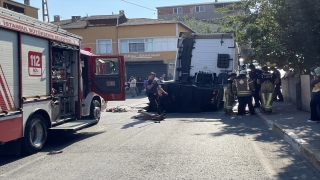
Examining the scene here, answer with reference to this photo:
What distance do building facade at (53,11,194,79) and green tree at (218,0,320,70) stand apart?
76.3 ft

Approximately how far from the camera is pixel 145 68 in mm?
43062

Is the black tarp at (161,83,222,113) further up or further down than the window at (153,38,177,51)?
further down

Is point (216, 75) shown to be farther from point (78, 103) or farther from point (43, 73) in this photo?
point (43, 73)

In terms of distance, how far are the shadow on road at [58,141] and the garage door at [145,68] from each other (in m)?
30.8

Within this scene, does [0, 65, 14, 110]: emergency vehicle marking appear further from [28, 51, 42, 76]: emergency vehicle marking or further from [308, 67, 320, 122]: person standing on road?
[308, 67, 320, 122]: person standing on road

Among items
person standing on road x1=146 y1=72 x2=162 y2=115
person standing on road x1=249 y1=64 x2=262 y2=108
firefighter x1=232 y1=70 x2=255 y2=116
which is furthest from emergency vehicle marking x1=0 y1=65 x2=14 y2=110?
person standing on road x1=249 y1=64 x2=262 y2=108

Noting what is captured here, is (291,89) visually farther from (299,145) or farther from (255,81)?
(299,145)

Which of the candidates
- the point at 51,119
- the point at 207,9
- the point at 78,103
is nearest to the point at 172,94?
the point at 78,103

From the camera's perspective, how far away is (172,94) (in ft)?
54.0

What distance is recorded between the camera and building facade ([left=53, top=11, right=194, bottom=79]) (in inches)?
1655

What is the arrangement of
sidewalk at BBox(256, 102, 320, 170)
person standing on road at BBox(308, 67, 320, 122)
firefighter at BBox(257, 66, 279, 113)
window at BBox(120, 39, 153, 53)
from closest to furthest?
sidewalk at BBox(256, 102, 320, 170) < person standing on road at BBox(308, 67, 320, 122) < firefighter at BBox(257, 66, 279, 113) < window at BBox(120, 39, 153, 53)

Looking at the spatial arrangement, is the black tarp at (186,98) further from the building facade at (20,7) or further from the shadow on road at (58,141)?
the building facade at (20,7)

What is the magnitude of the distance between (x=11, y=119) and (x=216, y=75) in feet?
37.6

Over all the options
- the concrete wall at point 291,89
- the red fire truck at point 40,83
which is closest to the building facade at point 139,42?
the concrete wall at point 291,89
